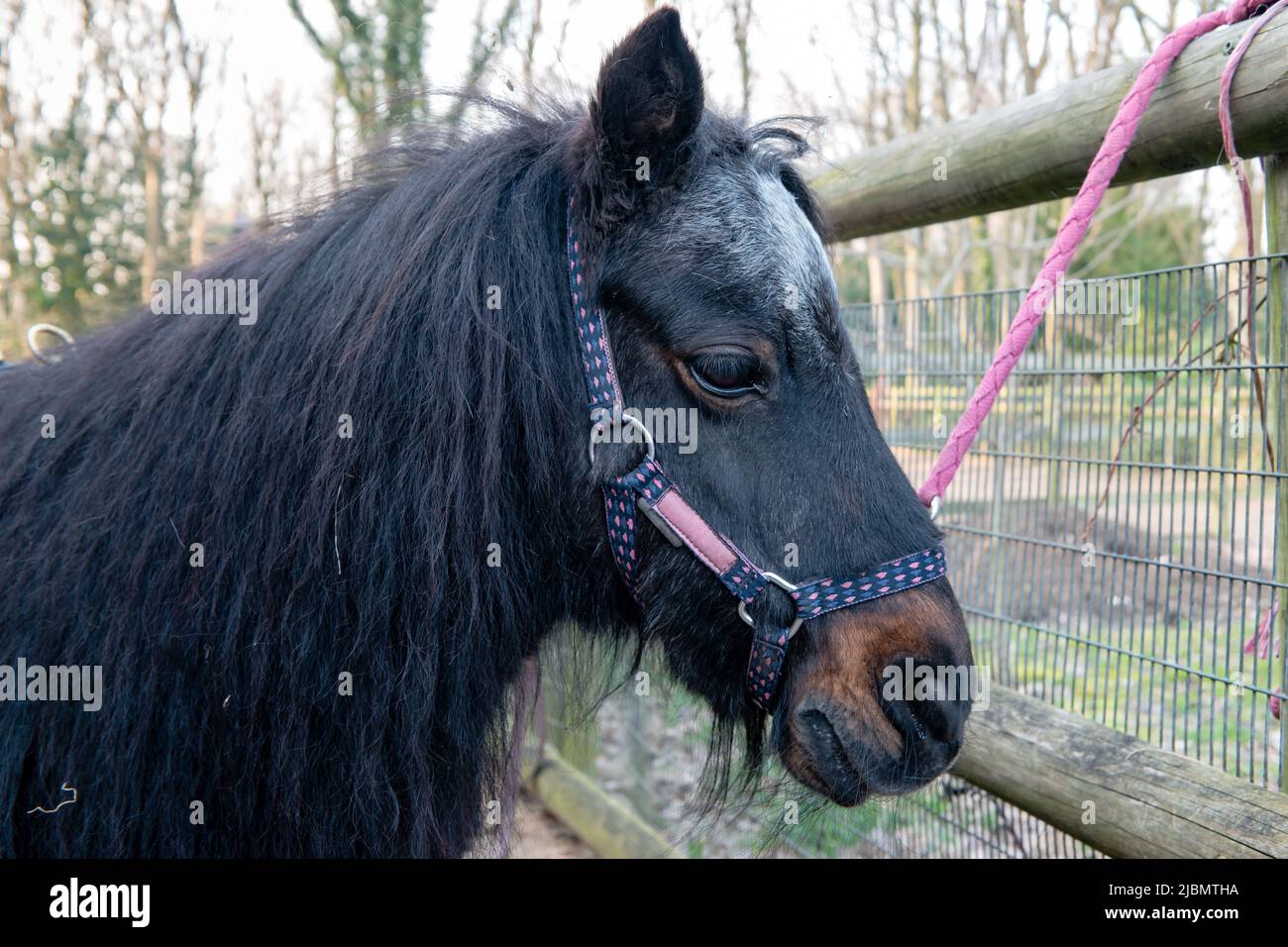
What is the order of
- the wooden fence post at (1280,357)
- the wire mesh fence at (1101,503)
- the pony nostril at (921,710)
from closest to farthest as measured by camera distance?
the pony nostril at (921,710) → the wooden fence post at (1280,357) → the wire mesh fence at (1101,503)

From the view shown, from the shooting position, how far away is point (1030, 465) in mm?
3035

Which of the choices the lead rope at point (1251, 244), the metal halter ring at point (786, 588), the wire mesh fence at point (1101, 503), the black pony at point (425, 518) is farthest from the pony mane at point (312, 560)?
the lead rope at point (1251, 244)

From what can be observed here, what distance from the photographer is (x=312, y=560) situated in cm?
165

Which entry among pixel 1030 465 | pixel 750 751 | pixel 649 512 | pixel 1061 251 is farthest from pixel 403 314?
pixel 1030 465

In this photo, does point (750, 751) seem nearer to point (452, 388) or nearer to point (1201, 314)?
point (452, 388)

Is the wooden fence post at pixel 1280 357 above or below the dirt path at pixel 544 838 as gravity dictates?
above

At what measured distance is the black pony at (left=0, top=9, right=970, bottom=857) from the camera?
166cm

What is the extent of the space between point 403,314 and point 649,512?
641mm

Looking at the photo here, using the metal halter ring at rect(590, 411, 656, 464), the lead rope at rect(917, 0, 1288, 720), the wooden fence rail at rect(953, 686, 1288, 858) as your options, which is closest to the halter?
the metal halter ring at rect(590, 411, 656, 464)

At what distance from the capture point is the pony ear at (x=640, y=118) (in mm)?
1651

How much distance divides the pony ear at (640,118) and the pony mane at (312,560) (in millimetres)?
189

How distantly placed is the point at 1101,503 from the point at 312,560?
2.02 m

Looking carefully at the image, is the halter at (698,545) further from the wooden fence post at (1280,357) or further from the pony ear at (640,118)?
the wooden fence post at (1280,357)

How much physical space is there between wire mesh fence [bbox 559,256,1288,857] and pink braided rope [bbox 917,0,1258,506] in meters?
0.33
